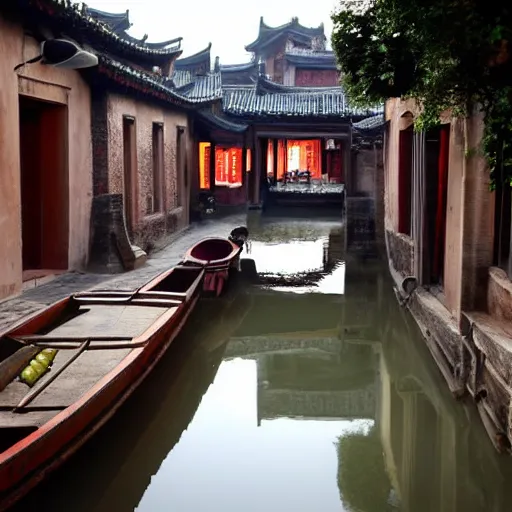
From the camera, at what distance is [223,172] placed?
22.7 meters

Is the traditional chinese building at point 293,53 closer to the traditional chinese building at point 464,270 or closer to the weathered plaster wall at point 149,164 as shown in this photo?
the weathered plaster wall at point 149,164

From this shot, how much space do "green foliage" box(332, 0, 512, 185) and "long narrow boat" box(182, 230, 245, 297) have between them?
350cm

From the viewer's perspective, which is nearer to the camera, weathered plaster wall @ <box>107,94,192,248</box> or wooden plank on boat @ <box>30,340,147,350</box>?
wooden plank on boat @ <box>30,340,147,350</box>

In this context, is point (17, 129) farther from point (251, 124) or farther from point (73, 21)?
point (251, 124)

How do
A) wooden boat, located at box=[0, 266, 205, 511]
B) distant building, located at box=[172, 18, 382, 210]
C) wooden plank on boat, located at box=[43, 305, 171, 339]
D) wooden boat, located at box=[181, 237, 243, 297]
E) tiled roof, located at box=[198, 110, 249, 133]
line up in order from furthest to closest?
distant building, located at box=[172, 18, 382, 210], tiled roof, located at box=[198, 110, 249, 133], wooden boat, located at box=[181, 237, 243, 297], wooden plank on boat, located at box=[43, 305, 171, 339], wooden boat, located at box=[0, 266, 205, 511]

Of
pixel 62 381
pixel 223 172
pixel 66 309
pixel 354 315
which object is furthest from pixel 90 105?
pixel 223 172

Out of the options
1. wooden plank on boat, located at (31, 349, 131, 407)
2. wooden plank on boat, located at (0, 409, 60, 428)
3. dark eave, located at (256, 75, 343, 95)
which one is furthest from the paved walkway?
dark eave, located at (256, 75, 343, 95)

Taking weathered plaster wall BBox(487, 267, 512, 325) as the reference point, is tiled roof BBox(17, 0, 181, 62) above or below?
above

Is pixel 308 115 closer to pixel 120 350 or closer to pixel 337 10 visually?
pixel 337 10

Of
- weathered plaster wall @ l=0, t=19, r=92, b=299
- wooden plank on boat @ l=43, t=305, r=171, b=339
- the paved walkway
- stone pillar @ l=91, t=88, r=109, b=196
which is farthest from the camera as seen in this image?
stone pillar @ l=91, t=88, r=109, b=196

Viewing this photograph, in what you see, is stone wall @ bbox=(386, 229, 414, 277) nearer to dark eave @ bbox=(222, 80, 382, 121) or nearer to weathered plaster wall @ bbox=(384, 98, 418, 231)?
weathered plaster wall @ bbox=(384, 98, 418, 231)

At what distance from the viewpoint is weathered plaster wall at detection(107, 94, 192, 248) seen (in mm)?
11094

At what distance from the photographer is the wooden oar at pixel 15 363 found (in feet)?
17.4

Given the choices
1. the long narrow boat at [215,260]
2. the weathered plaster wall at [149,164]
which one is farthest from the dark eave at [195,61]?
the long narrow boat at [215,260]
